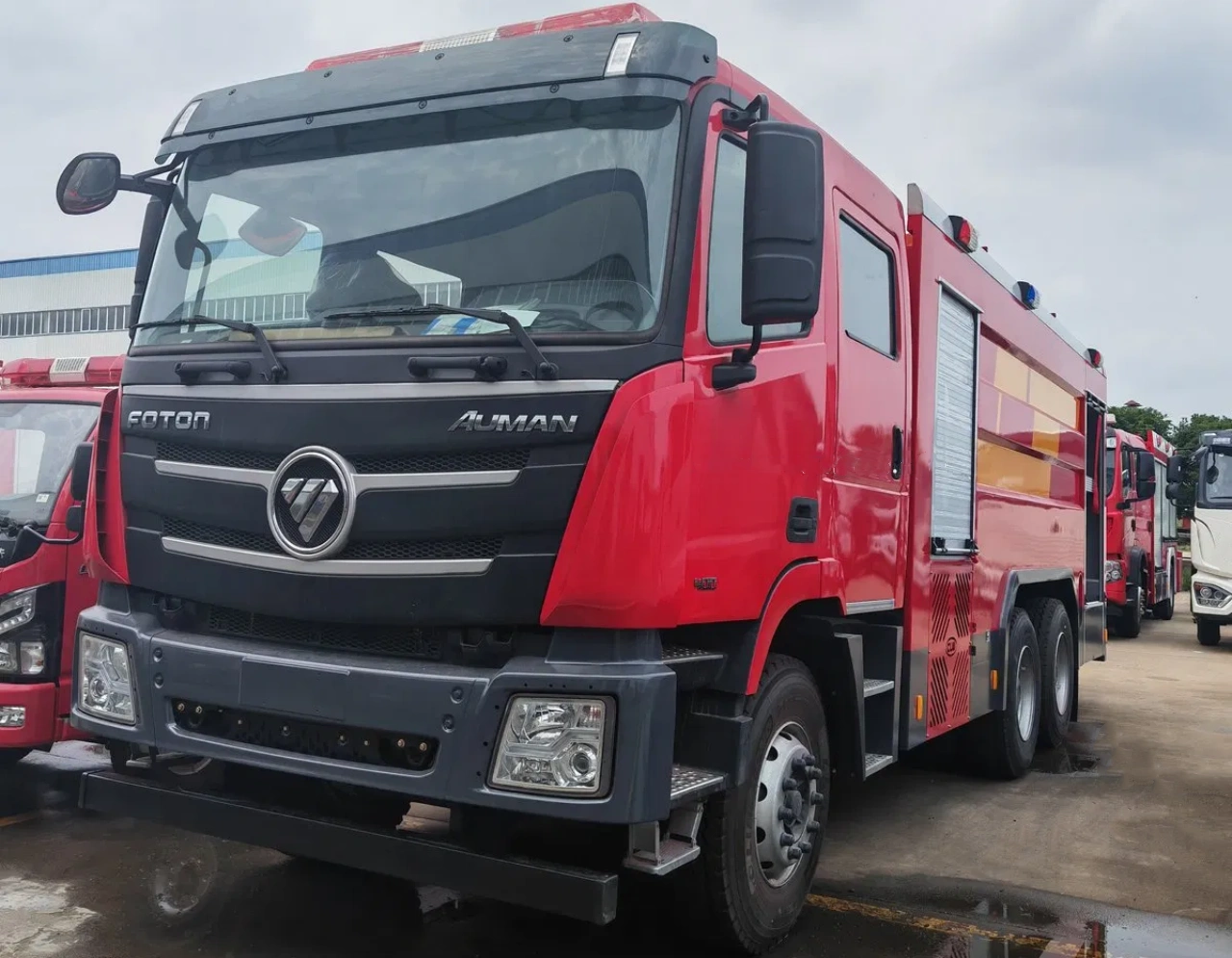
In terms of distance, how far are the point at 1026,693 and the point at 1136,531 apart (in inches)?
454

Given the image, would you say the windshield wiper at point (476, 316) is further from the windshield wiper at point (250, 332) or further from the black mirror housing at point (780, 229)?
the black mirror housing at point (780, 229)

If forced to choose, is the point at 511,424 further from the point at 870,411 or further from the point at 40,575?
the point at 40,575

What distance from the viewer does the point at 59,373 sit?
295 inches

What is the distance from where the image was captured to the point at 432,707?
3479 millimetres

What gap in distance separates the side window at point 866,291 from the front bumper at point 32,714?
3.75 meters

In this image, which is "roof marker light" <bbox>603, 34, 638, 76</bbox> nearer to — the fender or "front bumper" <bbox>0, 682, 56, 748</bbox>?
the fender

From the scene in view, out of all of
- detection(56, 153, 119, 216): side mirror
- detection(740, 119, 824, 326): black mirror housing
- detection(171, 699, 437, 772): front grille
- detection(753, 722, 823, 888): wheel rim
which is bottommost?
detection(753, 722, 823, 888): wheel rim

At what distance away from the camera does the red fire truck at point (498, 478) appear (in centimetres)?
345

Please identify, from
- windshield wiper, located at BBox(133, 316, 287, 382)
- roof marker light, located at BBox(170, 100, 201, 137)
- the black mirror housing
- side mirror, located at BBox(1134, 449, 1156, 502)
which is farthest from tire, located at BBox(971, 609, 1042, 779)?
side mirror, located at BBox(1134, 449, 1156, 502)

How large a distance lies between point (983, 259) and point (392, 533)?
4234 mm

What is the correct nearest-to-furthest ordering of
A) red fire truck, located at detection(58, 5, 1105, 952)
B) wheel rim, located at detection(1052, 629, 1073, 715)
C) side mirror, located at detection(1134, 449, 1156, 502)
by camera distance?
red fire truck, located at detection(58, 5, 1105, 952) < wheel rim, located at detection(1052, 629, 1073, 715) < side mirror, located at detection(1134, 449, 1156, 502)

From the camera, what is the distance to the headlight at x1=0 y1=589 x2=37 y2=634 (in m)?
5.46

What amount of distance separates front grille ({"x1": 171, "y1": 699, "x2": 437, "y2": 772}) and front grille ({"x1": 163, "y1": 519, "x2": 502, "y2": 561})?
499 millimetres

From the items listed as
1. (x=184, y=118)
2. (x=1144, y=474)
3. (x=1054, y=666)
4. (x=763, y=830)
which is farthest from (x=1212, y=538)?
(x=184, y=118)
